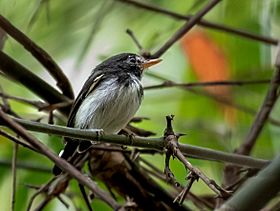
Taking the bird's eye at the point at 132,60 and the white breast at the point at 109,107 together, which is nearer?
the white breast at the point at 109,107

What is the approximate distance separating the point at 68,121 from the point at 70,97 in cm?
6

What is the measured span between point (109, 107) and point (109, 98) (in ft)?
0.09

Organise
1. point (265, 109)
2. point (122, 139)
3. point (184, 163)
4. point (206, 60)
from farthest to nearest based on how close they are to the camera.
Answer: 1. point (206, 60)
2. point (265, 109)
3. point (122, 139)
4. point (184, 163)

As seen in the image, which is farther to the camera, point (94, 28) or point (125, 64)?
point (125, 64)

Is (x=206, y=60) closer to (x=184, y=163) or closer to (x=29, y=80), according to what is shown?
(x=29, y=80)

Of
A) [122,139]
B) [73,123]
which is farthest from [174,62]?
[122,139]

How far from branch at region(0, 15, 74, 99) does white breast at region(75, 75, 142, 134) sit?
0.07m

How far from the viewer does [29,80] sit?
4.36ft

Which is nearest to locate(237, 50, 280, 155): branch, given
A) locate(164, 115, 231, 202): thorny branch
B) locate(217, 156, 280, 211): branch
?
locate(164, 115, 231, 202): thorny branch

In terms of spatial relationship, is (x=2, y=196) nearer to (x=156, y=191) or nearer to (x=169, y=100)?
(x=156, y=191)

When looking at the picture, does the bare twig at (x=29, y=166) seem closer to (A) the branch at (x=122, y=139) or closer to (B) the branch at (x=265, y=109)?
(B) the branch at (x=265, y=109)

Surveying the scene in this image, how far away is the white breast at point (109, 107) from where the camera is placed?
1.49 meters

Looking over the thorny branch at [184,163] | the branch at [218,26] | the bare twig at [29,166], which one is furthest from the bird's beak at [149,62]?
the thorny branch at [184,163]

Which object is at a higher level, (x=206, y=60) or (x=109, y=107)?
(x=206, y=60)
